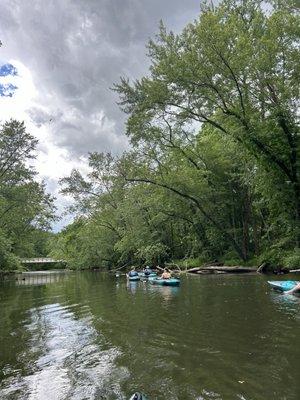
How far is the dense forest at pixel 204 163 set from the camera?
75.9 feet

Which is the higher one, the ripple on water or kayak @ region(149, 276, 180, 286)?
kayak @ region(149, 276, 180, 286)

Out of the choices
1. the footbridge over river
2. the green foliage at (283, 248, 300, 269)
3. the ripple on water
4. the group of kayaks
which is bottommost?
the ripple on water

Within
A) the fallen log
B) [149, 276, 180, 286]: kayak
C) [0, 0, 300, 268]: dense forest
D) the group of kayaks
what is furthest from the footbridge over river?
[149, 276, 180, 286]: kayak

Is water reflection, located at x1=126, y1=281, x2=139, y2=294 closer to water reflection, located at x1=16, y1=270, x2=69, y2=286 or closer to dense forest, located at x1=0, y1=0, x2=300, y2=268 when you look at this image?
dense forest, located at x1=0, y1=0, x2=300, y2=268

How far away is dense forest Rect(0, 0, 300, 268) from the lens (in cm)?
2312

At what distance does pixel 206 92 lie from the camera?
2492cm

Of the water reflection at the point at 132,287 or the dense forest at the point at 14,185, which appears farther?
the dense forest at the point at 14,185

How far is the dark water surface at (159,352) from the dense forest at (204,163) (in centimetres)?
1115

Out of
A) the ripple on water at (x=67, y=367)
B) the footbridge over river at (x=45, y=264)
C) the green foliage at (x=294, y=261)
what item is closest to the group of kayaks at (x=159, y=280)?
the green foliage at (x=294, y=261)

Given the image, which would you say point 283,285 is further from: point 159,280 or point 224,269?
point 224,269

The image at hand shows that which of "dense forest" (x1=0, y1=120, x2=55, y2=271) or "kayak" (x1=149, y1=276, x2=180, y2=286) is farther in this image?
"dense forest" (x1=0, y1=120, x2=55, y2=271)

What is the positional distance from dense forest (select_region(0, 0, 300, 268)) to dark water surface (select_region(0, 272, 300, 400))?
1115 cm

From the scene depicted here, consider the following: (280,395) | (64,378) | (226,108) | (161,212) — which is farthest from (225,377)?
(161,212)

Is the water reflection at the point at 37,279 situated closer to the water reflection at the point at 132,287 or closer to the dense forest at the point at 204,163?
the dense forest at the point at 204,163
